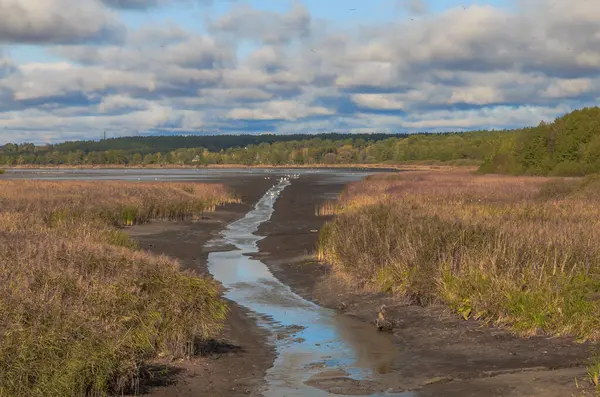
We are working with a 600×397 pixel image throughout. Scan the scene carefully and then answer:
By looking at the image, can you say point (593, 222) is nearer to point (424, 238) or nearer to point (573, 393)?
point (424, 238)

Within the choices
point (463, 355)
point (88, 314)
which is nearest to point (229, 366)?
point (88, 314)

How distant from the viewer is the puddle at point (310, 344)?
39.7 feet

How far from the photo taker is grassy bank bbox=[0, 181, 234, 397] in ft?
30.9

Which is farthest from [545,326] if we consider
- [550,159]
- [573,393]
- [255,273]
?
[550,159]

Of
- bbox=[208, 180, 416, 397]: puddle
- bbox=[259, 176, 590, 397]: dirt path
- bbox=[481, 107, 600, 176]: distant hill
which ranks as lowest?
bbox=[208, 180, 416, 397]: puddle

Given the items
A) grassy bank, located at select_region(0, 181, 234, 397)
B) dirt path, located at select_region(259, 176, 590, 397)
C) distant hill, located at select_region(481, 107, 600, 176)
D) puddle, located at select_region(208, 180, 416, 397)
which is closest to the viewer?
grassy bank, located at select_region(0, 181, 234, 397)

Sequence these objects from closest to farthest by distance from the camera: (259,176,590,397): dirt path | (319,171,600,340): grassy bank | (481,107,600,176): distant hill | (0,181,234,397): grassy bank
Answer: (0,181,234,397): grassy bank, (259,176,590,397): dirt path, (319,171,600,340): grassy bank, (481,107,600,176): distant hill

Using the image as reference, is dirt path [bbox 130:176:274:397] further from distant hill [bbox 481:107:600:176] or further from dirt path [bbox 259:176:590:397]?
distant hill [bbox 481:107:600:176]

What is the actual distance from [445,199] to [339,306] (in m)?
24.2

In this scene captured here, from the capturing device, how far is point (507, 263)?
16.8 m

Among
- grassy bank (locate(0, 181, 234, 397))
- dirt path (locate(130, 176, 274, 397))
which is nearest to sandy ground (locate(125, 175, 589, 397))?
dirt path (locate(130, 176, 274, 397))

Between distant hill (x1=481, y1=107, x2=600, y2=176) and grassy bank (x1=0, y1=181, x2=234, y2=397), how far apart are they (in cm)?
8186

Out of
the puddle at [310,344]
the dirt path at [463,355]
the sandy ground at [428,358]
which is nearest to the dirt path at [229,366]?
the sandy ground at [428,358]

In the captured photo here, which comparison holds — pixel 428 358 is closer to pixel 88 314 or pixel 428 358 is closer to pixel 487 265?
pixel 487 265
